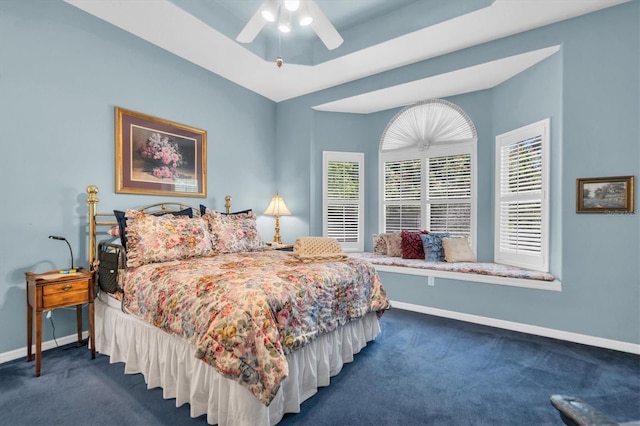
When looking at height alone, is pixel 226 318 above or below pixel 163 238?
below

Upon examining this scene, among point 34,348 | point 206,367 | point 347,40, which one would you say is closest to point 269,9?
point 347,40

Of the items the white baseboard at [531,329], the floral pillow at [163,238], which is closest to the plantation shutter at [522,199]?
the white baseboard at [531,329]

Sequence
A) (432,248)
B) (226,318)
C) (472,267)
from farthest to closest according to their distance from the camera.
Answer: (432,248) → (472,267) → (226,318)

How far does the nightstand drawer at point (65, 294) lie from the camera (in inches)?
84.3

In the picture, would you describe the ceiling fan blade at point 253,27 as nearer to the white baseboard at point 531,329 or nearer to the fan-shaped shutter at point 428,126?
the fan-shaped shutter at point 428,126

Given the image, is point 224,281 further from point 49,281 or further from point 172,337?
point 49,281

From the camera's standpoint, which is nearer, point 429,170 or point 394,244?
point 394,244

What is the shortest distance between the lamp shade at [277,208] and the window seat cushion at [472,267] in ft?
4.48

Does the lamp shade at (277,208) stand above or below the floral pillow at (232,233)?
above

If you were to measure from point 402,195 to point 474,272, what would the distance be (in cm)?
160

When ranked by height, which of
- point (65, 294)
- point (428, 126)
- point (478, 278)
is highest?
point (428, 126)

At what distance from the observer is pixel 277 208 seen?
4414 millimetres

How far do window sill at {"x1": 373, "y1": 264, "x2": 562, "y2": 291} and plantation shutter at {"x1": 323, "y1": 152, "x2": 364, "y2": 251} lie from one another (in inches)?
39.1

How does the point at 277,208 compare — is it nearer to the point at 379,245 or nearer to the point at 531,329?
the point at 379,245
